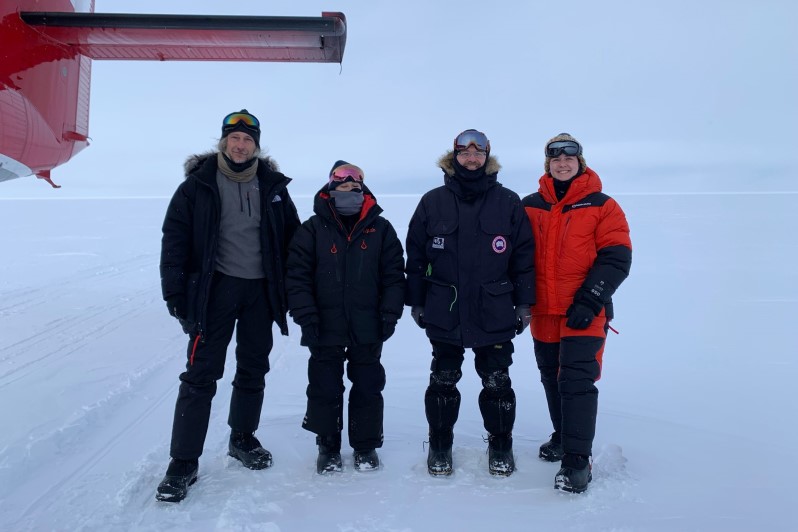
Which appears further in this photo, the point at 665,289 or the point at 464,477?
the point at 665,289

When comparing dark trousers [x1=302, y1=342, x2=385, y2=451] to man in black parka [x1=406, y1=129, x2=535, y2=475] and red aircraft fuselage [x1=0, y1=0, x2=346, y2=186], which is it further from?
red aircraft fuselage [x1=0, y1=0, x2=346, y2=186]

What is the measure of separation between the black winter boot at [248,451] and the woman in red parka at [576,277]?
62.8 inches

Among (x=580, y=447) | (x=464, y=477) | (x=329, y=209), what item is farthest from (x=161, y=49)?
(x=580, y=447)

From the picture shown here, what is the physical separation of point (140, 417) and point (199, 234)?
164cm

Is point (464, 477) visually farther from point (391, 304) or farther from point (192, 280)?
point (192, 280)

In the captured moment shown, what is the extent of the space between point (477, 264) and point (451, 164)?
0.58 metres

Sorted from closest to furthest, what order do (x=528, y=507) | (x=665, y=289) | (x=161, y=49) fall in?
(x=528, y=507) → (x=161, y=49) → (x=665, y=289)

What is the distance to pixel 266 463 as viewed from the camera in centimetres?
298

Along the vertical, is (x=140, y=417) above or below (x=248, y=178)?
below

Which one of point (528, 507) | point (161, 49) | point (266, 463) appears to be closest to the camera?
point (528, 507)

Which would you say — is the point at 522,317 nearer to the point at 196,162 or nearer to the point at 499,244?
the point at 499,244

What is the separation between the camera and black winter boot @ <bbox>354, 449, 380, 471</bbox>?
2.96 metres

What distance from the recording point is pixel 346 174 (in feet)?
9.65

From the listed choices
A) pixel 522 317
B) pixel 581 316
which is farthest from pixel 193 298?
pixel 581 316
